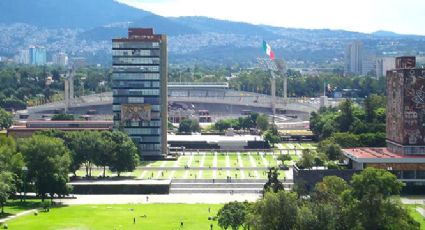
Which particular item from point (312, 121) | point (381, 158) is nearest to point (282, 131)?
point (312, 121)

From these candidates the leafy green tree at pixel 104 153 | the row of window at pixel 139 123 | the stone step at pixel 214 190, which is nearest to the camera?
the stone step at pixel 214 190

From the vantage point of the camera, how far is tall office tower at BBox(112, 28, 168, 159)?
10338 cm

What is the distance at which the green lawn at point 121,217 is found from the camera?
206ft

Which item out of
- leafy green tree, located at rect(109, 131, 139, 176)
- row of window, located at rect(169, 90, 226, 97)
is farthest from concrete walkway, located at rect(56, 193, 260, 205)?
row of window, located at rect(169, 90, 226, 97)

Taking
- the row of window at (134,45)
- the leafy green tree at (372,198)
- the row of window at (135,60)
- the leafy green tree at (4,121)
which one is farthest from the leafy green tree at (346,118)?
the leafy green tree at (372,198)

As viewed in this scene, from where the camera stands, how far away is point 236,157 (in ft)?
365

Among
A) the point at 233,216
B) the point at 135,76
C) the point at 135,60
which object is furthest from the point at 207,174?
the point at 233,216

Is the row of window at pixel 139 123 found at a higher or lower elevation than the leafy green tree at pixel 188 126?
higher

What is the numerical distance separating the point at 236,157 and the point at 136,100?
1572 centimetres

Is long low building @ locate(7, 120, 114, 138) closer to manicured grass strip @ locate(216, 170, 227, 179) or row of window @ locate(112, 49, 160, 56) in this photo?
row of window @ locate(112, 49, 160, 56)

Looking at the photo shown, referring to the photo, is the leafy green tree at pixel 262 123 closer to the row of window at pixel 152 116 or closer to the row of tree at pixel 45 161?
the row of window at pixel 152 116

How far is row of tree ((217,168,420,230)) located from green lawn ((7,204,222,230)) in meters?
9.13

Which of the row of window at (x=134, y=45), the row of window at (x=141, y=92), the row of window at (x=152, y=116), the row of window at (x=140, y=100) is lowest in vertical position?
the row of window at (x=152, y=116)

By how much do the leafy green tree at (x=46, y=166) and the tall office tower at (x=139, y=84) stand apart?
26.9 meters
